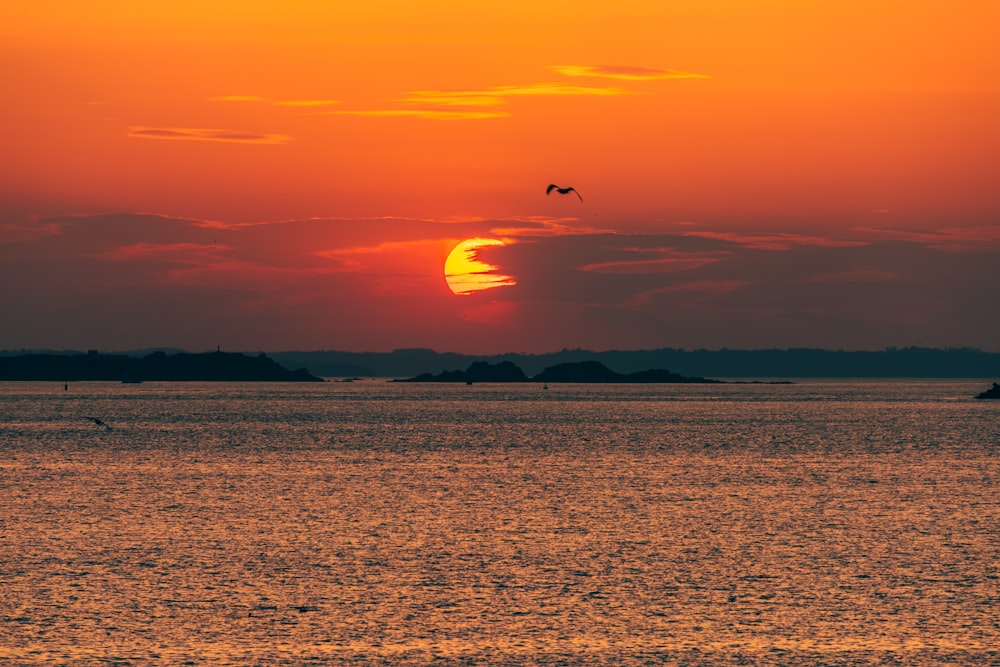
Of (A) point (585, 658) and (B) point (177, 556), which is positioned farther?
(B) point (177, 556)

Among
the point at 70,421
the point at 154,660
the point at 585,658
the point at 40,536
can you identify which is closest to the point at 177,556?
the point at 40,536

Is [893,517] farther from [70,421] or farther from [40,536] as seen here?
[70,421]

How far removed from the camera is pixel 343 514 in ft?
199

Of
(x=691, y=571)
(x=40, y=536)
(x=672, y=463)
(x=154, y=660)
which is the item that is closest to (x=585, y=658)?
(x=154, y=660)

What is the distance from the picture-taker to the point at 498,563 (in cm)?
4444

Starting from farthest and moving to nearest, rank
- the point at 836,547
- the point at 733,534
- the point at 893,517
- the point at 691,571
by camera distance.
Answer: the point at 893,517 → the point at 733,534 → the point at 836,547 → the point at 691,571

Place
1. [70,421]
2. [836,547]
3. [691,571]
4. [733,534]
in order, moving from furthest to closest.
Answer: [70,421]
[733,534]
[836,547]
[691,571]

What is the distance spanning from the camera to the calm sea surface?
104 feet

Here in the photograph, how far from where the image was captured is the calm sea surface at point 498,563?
1244 inches

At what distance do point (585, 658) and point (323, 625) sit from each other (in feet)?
25.0

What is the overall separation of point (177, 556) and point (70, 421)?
504ft

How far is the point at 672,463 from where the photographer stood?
99500 mm

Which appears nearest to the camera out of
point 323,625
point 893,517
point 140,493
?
point 323,625

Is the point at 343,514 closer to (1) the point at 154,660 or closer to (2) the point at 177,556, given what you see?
(2) the point at 177,556
